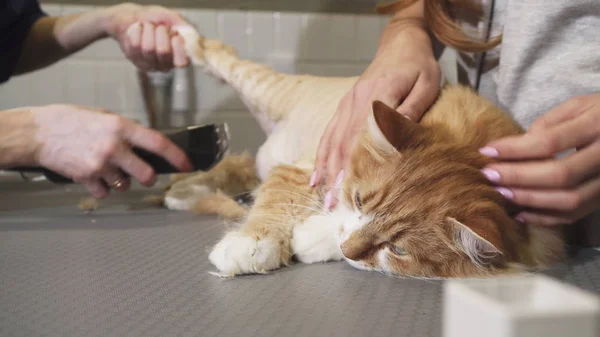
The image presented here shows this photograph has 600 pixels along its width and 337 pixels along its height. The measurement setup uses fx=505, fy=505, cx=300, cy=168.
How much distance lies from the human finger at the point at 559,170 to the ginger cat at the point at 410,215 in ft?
0.17

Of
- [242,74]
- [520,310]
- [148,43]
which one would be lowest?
[242,74]

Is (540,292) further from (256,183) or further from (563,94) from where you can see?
(256,183)

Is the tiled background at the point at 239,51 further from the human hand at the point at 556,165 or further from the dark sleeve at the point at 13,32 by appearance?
the human hand at the point at 556,165

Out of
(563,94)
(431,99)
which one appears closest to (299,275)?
(431,99)

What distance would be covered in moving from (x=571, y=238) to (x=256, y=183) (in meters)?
0.84

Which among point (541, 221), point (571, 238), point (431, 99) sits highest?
point (431, 99)

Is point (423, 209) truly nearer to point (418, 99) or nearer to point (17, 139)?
point (418, 99)

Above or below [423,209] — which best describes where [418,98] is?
above

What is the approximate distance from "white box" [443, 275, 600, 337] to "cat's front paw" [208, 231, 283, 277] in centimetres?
52

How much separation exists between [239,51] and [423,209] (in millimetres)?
1513

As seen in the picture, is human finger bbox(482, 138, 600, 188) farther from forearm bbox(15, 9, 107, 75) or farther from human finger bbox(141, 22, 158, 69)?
forearm bbox(15, 9, 107, 75)

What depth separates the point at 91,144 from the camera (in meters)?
1.11

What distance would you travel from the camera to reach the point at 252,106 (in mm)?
1622

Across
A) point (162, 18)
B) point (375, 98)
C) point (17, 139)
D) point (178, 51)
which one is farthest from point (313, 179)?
point (162, 18)
